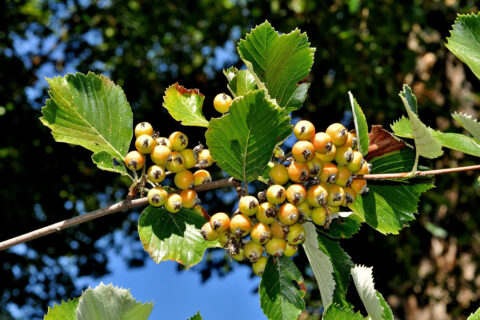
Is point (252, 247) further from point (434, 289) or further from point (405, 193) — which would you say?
point (434, 289)

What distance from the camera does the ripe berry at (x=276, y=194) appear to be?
101 cm

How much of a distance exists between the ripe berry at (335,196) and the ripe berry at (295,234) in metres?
0.08

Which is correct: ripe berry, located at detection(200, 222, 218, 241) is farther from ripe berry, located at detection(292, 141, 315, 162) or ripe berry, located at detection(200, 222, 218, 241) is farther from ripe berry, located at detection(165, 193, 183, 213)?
ripe berry, located at detection(292, 141, 315, 162)

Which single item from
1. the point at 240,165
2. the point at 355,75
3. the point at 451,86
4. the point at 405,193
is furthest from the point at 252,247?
the point at 451,86

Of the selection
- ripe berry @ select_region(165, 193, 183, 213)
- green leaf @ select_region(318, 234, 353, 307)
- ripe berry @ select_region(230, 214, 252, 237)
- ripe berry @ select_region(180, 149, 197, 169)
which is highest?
ripe berry @ select_region(180, 149, 197, 169)

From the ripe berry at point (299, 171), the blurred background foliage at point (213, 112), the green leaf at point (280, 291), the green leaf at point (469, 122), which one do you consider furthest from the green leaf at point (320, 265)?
the blurred background foliage at point (213, 112)

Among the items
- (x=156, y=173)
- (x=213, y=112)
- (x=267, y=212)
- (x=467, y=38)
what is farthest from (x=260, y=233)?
(x=213, y=112)

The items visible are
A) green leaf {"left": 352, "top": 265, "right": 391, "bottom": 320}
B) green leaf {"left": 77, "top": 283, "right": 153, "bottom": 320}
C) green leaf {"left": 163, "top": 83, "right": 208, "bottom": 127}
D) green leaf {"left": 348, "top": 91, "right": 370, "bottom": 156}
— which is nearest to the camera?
green leaf {"left": 77, "top": 283, "right": 153, "bottom": 320}

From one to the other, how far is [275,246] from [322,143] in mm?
229

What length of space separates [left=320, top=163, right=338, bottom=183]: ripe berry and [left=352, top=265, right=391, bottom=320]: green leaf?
0.18 metres

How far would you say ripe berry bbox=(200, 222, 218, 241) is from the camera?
1.05 m

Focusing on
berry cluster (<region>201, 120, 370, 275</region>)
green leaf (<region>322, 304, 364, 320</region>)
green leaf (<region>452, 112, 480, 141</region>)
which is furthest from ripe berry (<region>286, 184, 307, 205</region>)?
green leaf (<region>452, 112, 480, 141</region>)

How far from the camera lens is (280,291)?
1.12 metres

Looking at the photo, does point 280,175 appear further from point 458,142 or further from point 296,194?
point 458,142
